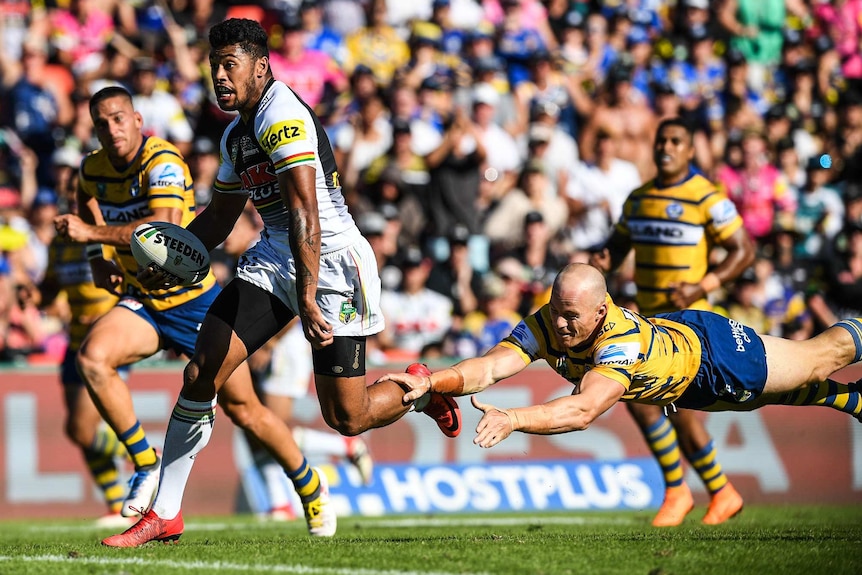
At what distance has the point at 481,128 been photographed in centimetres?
1594

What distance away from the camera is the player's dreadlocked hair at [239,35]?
22.6ft

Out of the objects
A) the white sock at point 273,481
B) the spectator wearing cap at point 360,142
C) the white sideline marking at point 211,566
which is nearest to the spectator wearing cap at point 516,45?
the spectator wearing cap at point 360,142

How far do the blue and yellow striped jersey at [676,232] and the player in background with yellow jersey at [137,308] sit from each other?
3.15 m

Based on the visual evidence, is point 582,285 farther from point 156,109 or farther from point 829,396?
point 156,109

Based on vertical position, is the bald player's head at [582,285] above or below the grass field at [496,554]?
above

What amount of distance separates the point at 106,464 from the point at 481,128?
7.39m

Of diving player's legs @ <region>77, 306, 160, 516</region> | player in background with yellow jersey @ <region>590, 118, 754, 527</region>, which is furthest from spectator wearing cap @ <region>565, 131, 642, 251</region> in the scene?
diving player's legs @ <region>77, 306, 160, 516</region>

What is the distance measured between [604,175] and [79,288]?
773 cm

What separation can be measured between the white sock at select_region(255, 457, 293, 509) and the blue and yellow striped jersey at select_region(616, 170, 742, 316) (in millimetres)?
4797

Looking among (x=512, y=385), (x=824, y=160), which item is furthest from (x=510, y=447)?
(x=824, y=160)

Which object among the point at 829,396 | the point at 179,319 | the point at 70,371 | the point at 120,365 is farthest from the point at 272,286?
the point at 70,371

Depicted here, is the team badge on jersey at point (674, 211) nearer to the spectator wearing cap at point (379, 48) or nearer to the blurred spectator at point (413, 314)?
the blurred spectator at point (413, 314)

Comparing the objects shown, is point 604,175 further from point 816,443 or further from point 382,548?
point 382,548

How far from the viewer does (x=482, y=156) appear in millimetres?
15438
